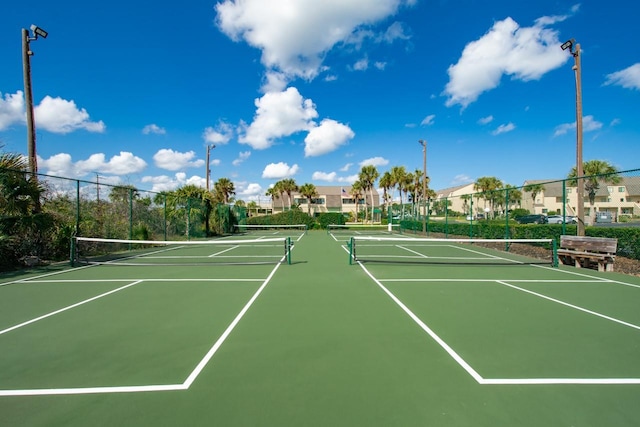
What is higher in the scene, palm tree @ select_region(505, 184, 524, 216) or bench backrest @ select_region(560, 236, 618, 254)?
palm tree @ select_region(505, 184, 524, 216)

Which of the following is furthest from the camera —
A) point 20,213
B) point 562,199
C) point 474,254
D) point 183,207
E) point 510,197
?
point 510,197

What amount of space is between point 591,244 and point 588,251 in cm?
40

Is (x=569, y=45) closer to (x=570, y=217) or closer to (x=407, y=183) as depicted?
(x=570, y=217)

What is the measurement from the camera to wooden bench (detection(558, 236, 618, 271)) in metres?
9.33

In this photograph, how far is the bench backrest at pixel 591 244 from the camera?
364 inches

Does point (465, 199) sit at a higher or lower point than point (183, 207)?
higher

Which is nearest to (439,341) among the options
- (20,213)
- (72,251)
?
(72,251)

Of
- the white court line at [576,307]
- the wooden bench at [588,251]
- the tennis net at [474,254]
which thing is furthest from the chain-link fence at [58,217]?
the wooden bench at [588,251]

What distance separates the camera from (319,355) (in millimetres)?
3746

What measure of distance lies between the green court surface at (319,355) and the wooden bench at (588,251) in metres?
2.53

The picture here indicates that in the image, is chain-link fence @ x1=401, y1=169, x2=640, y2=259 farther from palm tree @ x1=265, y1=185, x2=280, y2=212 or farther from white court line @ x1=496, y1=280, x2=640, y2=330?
palm tree @ x1=265, y1=185, x2=280, y2=212

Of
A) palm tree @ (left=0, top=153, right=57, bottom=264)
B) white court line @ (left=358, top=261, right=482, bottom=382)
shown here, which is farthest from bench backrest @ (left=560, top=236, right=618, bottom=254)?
palm tree @ (left=0, top=153, right=57, bottom=264)

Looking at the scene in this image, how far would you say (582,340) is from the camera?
4215mm

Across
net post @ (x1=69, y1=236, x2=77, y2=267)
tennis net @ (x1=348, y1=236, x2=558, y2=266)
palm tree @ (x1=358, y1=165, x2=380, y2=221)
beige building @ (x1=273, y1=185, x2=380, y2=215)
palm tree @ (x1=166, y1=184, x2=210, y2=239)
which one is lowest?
tennis net @ (x1=348, y1=236, x2=558, y2=266)
